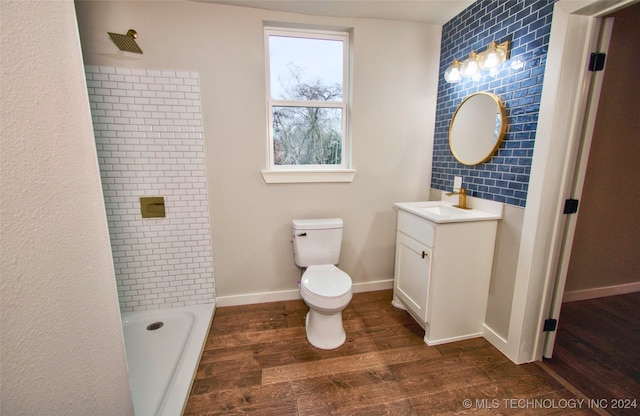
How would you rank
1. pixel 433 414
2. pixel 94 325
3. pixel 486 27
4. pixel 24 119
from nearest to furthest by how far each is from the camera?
pixel 24 119
pixel 94 325
pixel 433 414
pixel 486 27

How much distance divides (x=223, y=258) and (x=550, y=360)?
240cm

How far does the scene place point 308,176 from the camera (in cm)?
223

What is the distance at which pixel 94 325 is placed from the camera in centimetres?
71

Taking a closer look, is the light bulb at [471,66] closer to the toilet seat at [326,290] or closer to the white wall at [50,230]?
the toilet seat at [326,290]

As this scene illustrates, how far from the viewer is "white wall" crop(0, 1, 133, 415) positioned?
47cm

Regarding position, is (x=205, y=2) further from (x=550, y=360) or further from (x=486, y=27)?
(x=550, y=360)

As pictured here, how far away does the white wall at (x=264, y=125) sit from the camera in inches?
74.2

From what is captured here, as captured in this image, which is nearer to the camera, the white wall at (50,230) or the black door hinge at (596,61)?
the white wall at (50,230)

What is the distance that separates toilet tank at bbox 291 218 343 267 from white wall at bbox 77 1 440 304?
200 mm

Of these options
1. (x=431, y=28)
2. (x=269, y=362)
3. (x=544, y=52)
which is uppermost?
(x=431, y=28)

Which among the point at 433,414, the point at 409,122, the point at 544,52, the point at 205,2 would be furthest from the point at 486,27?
the point at 433,414

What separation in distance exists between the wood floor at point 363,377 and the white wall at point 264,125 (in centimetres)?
57

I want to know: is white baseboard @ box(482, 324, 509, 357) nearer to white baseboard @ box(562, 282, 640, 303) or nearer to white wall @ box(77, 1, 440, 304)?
white wall @ box(77, 1, 440, 304)

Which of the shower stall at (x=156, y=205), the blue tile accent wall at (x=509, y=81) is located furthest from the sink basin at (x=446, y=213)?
the shower stall at (x=156, y=205)
